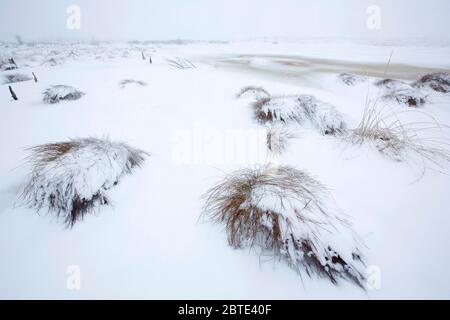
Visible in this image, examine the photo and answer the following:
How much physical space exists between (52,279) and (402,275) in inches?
93.9

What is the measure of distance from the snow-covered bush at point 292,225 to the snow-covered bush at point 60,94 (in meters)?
4.42

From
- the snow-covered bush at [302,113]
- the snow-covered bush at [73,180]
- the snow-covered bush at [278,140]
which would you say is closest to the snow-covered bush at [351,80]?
the snow-covered bush at [302,113]

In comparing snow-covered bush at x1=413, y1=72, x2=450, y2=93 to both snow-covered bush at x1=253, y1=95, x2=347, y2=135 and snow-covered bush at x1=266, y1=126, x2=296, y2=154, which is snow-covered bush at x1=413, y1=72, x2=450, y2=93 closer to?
snow-covered bush at x1=253, y1=95, x2=347, y2=135

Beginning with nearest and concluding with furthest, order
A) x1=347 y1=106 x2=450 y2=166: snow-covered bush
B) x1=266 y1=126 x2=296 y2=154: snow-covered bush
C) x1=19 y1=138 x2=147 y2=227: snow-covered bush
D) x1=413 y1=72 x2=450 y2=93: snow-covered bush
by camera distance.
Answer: x1=19 y1=138 x2=147 y2=227: snow-covered bush → x1=347 y1=106 x2=450 y2=166: snow-covered bush → x1=266 y1=126 x2=296 y2=154: snow-covered bush → x1=413 y1=72 x2=450 y2=93: snow-covered bush

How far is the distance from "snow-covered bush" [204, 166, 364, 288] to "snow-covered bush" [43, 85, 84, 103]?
442 cm

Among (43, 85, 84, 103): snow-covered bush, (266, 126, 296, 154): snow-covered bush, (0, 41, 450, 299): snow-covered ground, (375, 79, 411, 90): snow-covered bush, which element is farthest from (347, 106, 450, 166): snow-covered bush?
(43, 85, 84, 103): snow-covered bush

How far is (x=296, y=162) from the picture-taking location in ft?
7.72

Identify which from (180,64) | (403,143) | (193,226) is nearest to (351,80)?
(403,143)

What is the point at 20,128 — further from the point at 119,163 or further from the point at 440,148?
the point at 440,148

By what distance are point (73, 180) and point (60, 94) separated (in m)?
3.68

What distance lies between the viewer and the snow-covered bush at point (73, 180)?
1.65 metres

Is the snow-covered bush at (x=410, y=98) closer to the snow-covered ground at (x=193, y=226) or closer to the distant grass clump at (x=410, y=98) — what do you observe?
the distant grass clump at (x=410, y=98)

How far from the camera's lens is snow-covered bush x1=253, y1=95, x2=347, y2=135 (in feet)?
10.1
